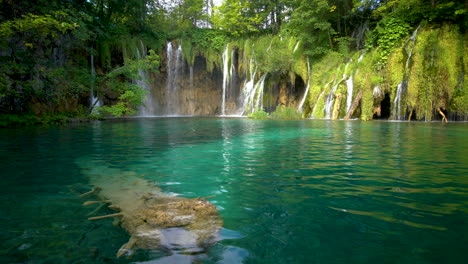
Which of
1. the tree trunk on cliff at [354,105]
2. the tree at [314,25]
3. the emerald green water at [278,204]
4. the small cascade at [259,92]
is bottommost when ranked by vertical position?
the emerald green water at [278,204]

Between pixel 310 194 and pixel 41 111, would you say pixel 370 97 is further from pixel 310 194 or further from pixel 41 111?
pixel 41 111

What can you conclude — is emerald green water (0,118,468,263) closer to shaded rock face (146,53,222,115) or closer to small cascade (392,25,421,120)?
small cascade (392,25,421,120)

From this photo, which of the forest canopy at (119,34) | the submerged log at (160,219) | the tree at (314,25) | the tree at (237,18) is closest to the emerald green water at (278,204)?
the submerged log at (160,219)

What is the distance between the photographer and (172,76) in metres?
29.6

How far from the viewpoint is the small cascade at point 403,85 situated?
16.1 m

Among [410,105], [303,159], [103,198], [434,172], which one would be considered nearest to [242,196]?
[103,198]

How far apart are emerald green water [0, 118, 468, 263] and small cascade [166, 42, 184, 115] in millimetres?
23731

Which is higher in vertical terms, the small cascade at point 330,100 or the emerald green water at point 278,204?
→ the small cascade at point 330,100

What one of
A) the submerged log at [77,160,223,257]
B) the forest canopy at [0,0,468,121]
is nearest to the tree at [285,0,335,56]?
the forest canopy at [0,0,468,121]

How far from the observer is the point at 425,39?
15938 millimetres

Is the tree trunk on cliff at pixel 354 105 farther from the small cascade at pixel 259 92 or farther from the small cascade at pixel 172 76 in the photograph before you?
the small cascade at pixel 172 76

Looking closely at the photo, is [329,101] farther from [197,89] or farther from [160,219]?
[160,219]

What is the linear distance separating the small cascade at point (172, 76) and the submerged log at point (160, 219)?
26708 mm

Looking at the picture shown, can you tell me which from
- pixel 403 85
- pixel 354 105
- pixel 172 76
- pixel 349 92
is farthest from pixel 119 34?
pixel 403 85
